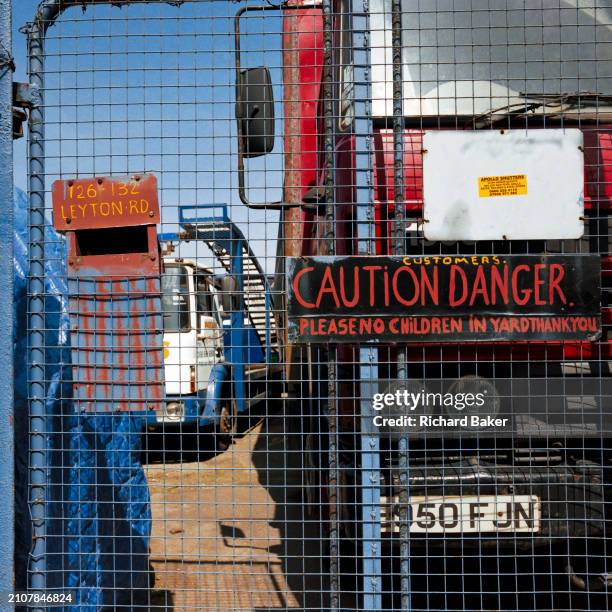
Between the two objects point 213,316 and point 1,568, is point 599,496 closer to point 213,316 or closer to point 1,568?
point 1,568

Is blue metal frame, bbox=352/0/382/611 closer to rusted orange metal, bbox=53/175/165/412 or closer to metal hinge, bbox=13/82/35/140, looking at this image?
rusted orange metal, bbox=53/175/165/412

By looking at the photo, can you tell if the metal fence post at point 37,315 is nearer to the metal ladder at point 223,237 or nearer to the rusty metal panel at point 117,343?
the rusty metal panel at point 117,343

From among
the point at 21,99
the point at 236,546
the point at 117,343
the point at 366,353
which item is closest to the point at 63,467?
the point at 117,343

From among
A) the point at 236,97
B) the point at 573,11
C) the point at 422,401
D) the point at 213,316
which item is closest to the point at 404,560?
the point at 422,401

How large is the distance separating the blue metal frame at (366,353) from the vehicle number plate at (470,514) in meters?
0.19

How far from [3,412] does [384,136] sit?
203cm

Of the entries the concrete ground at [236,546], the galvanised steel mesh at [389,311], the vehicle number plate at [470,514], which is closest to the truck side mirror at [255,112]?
the galvanised steel mesh at [389,311]

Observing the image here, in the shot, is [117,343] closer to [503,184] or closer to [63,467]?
[63,467]

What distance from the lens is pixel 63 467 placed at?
289 cm

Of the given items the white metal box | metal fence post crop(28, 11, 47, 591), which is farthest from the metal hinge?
the white metal box

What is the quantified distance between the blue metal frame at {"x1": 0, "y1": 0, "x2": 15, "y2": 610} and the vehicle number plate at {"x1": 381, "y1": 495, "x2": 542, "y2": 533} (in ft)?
5.11

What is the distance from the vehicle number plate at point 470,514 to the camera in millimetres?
2984

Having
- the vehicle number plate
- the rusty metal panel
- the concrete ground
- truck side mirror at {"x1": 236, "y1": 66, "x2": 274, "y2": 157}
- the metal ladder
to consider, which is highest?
truck side mirror at {"x1": 236, "y1": 66, "x2": 274, "y2": 157}

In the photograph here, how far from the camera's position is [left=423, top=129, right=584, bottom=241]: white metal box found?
2867mm
